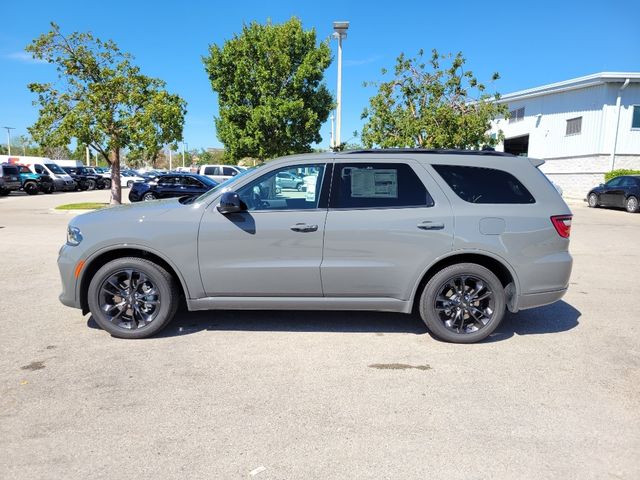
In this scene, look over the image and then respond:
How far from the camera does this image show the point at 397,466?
8.96ft

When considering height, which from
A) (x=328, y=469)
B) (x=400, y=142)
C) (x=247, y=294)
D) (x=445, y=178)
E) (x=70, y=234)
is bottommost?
(x=328, y=469)

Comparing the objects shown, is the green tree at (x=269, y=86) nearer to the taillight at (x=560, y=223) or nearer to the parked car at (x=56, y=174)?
the parked car at (x=56, y=174)

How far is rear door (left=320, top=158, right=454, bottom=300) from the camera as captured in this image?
4.45 m

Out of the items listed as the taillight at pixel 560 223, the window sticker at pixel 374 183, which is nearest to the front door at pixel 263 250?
the window sticker at pixel 374 183

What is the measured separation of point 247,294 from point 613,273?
6.35m

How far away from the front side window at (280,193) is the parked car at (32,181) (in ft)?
97.0

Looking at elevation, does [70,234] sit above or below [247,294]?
above

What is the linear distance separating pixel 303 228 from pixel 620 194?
66.5 feet

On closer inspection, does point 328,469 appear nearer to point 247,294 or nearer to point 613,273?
point 247,294

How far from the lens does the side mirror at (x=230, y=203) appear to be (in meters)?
4.30

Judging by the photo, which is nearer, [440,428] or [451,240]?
[440,428]

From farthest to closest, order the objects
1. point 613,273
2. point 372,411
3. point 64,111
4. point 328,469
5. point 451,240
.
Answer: point 64,111, point 613,273, point 451,240, point 372,411, point 328,469

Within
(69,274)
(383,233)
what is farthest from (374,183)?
(69,274)

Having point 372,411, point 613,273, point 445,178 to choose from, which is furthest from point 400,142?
point 372,411
